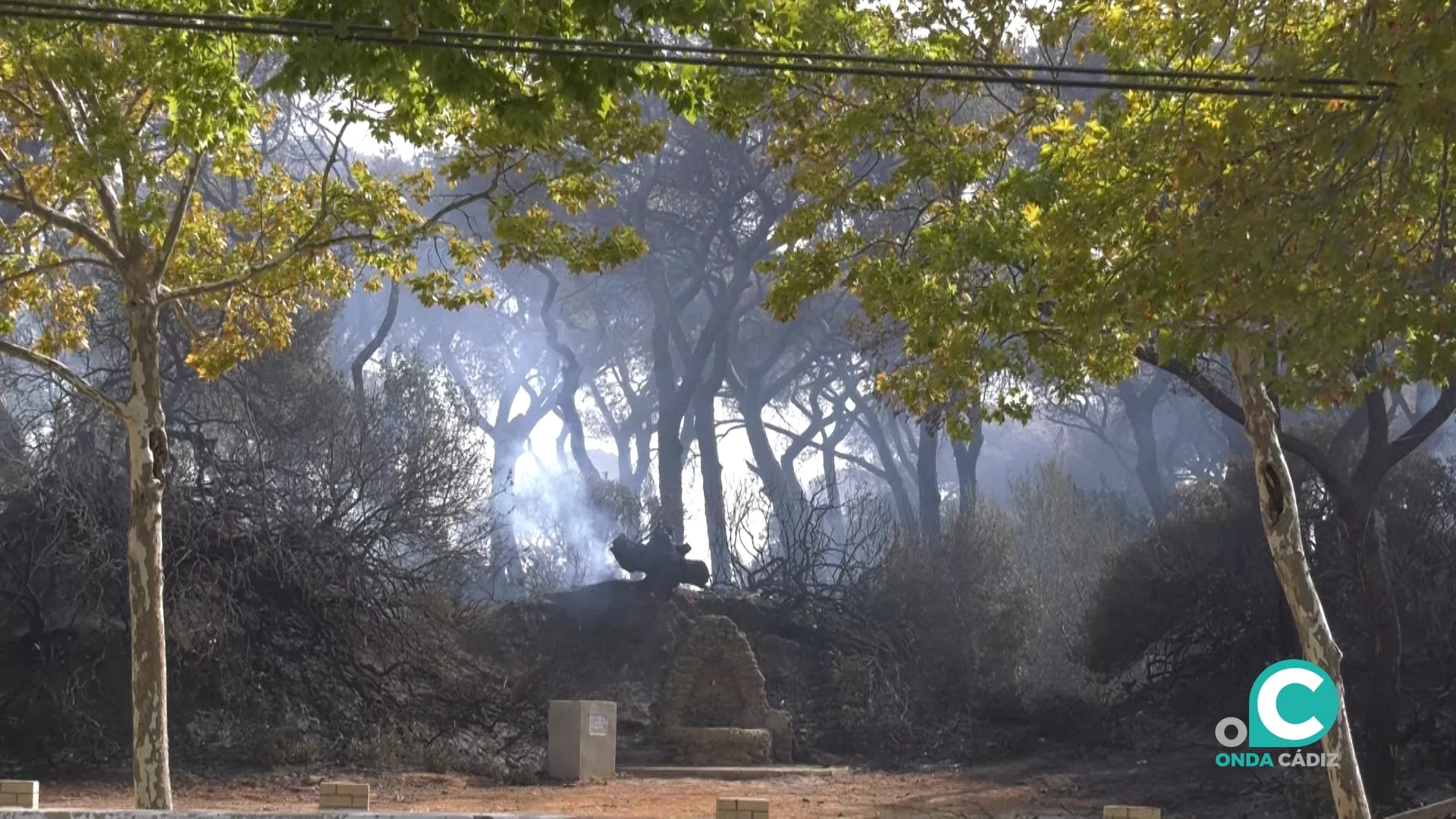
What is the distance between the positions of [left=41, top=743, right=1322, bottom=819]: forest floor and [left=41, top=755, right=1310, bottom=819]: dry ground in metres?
0.02

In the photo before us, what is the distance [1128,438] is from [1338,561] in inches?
1230

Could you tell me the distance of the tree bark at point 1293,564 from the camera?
12.1 metres

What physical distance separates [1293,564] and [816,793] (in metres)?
10.8

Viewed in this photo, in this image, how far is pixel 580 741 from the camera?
22.3 metres

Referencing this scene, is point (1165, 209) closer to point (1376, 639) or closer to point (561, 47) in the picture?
point (561, 47)

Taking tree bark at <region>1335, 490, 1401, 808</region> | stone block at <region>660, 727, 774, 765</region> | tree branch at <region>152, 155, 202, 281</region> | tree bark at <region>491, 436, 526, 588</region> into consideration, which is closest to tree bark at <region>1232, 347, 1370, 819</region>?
tree bark at <region>1335, 490, 1401, 808</region>

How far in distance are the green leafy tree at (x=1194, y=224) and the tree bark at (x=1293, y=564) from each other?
0.8 inches

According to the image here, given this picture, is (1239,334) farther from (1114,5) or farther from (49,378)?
(49,378)

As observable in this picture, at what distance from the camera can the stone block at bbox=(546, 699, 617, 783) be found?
22312 millimetres

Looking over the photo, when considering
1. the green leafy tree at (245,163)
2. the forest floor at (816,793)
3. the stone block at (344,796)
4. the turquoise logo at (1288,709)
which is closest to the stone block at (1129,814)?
the turquoise logo at (1288,709)

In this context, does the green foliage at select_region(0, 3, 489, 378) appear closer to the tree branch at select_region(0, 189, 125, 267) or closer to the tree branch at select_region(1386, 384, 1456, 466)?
the tree branch at select_region(0, 189, 125, 267)

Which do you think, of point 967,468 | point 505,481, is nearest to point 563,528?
point 505,481

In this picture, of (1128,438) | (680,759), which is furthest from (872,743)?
(1128,438)

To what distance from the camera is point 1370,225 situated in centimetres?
923
